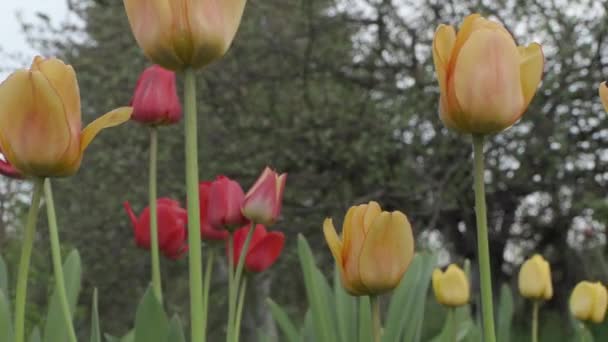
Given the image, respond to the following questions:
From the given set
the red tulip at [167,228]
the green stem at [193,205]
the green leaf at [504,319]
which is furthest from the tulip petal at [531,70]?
the green leaf at [504,319]

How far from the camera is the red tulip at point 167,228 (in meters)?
1.23

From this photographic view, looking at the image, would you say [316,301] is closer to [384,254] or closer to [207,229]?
[207,229]

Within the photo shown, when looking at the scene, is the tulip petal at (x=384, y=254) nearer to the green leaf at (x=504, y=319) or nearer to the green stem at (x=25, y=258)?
the green stem at (x=25, y=258)

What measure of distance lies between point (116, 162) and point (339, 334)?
11.3 ft

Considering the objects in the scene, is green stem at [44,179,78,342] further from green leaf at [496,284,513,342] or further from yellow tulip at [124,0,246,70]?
green leaf at [496,284,513,342]

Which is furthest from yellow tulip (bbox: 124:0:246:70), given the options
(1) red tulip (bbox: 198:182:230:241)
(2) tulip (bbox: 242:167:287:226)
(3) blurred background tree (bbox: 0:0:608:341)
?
(3) blurred background tree (bbox: 0:0:608:341)

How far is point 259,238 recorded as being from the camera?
114 cm

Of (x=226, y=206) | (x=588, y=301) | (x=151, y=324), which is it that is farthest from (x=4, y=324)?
(x=588, y=301)

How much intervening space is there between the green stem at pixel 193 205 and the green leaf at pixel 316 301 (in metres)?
0.58

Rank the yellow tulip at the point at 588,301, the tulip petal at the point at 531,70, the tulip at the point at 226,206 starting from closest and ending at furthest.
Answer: the tulip petal at the point at 531,70
the tulip at the point at 226,206
the yellow tulip at the point at 588,301

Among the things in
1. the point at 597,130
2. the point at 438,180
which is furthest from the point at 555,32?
the point at 438,180

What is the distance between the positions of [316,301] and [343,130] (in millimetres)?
3200

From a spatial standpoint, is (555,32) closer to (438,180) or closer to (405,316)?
(438,180)

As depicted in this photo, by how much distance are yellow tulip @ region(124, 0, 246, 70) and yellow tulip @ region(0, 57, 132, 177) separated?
0.05m
